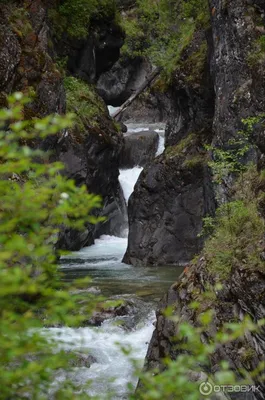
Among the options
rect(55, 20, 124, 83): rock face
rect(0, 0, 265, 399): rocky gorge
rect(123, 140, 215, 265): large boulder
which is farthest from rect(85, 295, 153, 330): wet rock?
rect(55, 20, 124, 83): rock face

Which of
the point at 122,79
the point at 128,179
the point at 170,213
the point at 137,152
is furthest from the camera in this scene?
the point at 122,79

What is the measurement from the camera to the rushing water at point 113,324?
25.8 feet

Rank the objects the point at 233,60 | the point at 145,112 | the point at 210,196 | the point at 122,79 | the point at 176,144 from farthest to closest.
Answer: the point at 122,79, the point at 145,112, the point at 176,144, the point at 210,196, the point at 233,60

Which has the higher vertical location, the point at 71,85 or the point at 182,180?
the point at 71,85

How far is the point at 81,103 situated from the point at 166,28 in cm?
1181

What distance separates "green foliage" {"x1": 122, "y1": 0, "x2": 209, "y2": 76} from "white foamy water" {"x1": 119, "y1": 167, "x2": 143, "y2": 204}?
7786 mm

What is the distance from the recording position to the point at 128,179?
32344 mm

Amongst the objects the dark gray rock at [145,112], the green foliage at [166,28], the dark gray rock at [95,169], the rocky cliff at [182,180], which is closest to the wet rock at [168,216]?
the rocky cliff at [182,180]

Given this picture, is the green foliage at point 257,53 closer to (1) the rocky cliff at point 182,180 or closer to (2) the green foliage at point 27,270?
(1) the rocky cliff at point 182,180

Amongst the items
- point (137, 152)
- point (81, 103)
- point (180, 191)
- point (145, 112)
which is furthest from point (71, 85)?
point (145, 112)

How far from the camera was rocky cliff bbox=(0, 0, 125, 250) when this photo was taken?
14.0m

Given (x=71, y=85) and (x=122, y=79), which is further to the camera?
(x=122, y=79)

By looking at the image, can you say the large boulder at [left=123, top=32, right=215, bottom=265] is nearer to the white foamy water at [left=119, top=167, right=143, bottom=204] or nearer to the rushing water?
the rushing water

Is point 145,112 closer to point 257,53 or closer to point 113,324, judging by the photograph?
point 257,53
